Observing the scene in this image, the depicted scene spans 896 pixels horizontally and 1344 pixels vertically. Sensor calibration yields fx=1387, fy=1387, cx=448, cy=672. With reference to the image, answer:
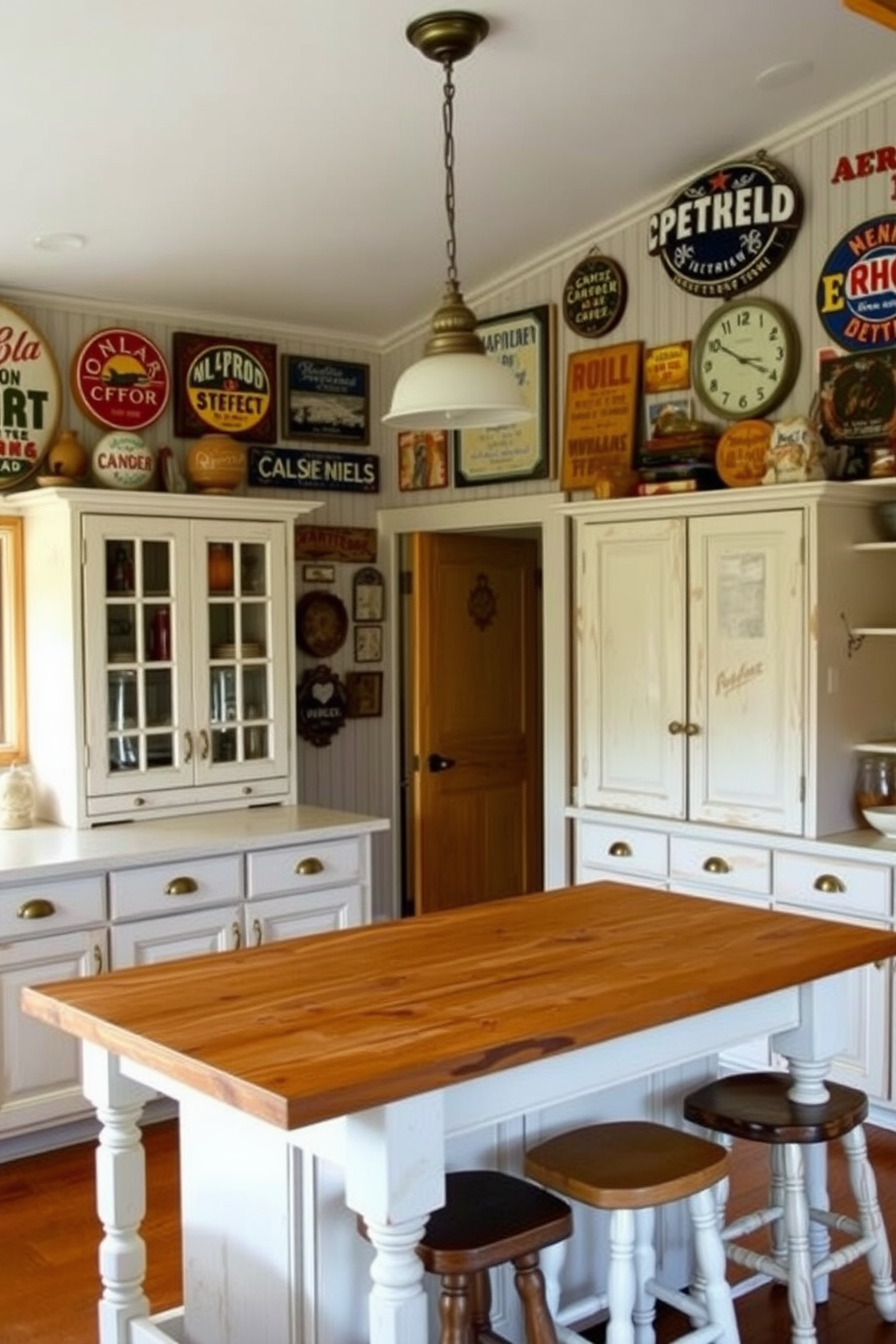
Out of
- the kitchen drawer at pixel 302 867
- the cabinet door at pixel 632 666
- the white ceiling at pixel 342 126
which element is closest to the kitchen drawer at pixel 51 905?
the kitchen drawer at pixel 302 867

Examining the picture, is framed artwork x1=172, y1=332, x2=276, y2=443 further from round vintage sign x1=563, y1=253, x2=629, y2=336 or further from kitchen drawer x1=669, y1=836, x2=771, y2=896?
kitchen drawer x1=669, y1=836, x2=771, y2=896

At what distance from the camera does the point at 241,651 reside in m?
4.85

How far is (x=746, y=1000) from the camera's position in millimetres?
2428

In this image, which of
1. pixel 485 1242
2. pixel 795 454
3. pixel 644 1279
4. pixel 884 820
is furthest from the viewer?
pixel 795 454

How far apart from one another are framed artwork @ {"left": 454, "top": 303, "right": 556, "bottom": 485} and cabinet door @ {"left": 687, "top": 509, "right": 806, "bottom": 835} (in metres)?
0.96

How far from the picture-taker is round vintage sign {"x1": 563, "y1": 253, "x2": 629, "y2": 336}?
495 centimetres

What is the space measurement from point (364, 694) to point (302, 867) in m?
1.46

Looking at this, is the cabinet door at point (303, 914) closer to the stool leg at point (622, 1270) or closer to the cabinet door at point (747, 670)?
the cabinet door at point (747, 670)

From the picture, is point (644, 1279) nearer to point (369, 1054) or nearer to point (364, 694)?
point (369, 1054)

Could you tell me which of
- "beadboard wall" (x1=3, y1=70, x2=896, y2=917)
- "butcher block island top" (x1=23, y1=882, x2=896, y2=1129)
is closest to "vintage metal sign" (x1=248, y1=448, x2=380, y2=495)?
"beadboard wall" (x1=3, y1=70, x2=896, y2=917)

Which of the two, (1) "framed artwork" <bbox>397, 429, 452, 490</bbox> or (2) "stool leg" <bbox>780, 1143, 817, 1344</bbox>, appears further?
(1) "framed artwork" <bbox>397, 429, 452, 490</bbox>

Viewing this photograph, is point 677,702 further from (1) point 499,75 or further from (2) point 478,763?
(1) point 499,75

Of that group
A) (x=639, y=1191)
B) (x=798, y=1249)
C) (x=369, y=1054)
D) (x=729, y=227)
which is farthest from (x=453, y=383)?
(x=729, y=227)

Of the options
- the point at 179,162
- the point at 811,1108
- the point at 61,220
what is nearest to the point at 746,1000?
the point at 811,1108
